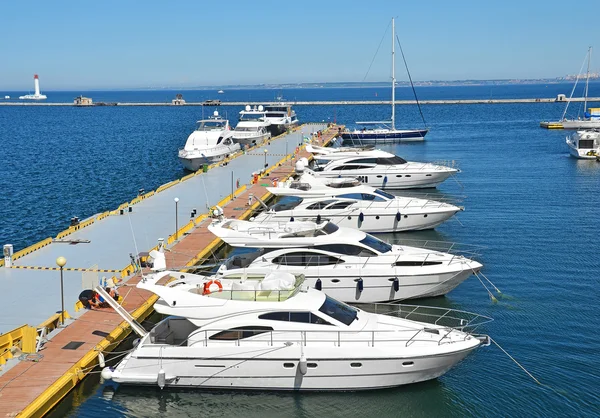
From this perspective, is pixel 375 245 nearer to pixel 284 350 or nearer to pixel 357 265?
pixel 357 265

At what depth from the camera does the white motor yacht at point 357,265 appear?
21.9 m

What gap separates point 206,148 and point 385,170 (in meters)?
17.6

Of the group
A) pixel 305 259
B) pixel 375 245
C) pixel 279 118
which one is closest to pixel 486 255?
pixel 375 245

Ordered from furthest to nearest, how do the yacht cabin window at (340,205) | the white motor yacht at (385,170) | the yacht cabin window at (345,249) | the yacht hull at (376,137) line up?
the yacht hull at (376,137) → the white motor yacht at (385,170) → the yacht cabin window at (340,205) → the yacht cabin window at (345,249)

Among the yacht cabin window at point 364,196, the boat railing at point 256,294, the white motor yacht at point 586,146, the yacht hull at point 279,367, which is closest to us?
the yacht hull at point 279,367

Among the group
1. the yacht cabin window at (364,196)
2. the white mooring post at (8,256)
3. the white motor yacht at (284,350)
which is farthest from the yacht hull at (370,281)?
the yacht cabin window at (364,196)

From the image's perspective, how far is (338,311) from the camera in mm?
17000

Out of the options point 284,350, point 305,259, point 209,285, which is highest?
point 209,285

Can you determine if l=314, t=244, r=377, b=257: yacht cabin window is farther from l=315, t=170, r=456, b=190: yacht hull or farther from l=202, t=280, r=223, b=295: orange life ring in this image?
l=315, t=170, r=456, b=190: yacht hull

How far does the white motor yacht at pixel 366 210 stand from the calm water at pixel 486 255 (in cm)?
91

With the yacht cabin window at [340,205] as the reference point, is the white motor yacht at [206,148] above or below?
above

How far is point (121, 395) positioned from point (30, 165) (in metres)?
52.1

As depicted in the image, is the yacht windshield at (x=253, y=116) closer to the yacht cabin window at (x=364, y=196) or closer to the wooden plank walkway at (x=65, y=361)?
the yacht cabin window at (x=364, y=196)

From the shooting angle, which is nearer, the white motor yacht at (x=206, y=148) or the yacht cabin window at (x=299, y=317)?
the yacht cabin window at (x=299, y=317)
